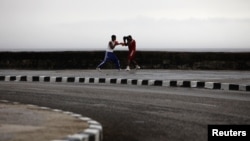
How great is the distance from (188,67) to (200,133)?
82.3 feet

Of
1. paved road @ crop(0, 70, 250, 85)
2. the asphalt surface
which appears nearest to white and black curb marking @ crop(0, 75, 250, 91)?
paved road @ crop(0, 70, 250, 85)

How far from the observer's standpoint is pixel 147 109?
1222 centimetres

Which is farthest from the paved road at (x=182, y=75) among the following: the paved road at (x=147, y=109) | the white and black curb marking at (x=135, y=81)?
the paved road at (x=147, y=109)

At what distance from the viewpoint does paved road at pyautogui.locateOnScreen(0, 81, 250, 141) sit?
29.4 ft

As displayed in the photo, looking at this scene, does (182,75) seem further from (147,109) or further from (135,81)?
(147,109)

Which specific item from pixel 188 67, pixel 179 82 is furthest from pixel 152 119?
pixel 188 67

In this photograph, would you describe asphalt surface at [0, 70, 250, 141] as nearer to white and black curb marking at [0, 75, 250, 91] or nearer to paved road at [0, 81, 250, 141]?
paved road at [0, 81, 250, 141]

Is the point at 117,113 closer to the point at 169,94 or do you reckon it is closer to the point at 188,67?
the point at 169,94

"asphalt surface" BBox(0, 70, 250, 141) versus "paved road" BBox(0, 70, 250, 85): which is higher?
"asphalt surface" BBox(0, 70, 250, 141)

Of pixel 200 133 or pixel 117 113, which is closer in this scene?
pixel 200 133

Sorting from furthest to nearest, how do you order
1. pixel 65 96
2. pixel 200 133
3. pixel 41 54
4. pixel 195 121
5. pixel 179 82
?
pixel 41 54, pixel 179 82, pixel 65 96, pixel 195 121, pixel 200 133

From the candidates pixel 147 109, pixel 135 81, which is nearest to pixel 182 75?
pixel 135 81

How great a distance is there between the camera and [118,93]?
54.7ft

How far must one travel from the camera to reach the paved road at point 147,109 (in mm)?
8969
